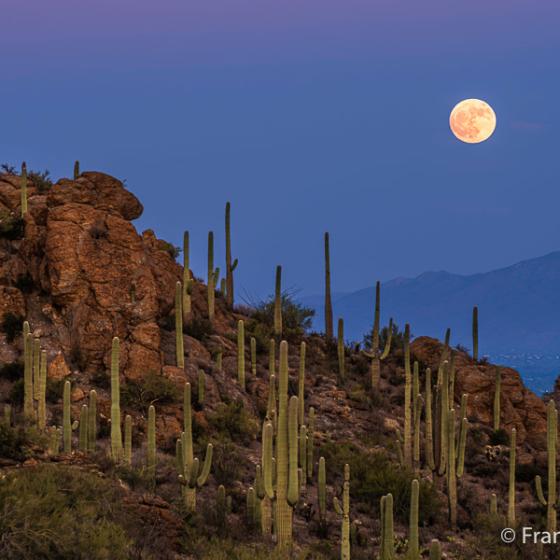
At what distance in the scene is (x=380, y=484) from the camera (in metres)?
16.2

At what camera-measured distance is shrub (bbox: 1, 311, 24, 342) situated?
19.1 meters

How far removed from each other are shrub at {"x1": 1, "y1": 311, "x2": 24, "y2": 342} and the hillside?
0.11ft

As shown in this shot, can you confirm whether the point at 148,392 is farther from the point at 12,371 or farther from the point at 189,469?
the point at 189,469

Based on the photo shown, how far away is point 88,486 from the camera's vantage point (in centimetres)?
1075

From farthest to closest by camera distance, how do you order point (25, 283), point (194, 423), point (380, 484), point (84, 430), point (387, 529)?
point (25, 283)
point (194, 423)
point (380, 484)
point (84, 430)
point (387, 529)

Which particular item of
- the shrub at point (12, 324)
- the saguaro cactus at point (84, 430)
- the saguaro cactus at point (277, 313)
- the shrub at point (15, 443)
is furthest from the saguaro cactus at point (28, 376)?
the saguaro cactus at point (277, 313)

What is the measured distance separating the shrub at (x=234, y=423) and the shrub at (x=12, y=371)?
4454 mm

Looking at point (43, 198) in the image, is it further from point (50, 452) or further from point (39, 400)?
point (50, 452)

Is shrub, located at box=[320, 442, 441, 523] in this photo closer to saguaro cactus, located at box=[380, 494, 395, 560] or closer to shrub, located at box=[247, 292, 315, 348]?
saguaro cactus, located at box=[380, 494, 395, 560]

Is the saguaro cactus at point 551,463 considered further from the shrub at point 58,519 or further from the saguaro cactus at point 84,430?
the saguaro cactus at point 84,430

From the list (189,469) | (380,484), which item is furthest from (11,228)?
(380,484)

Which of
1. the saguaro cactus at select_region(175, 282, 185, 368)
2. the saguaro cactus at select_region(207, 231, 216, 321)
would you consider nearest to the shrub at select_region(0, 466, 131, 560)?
the saguaro cactus at select_region(175, 282, 185, 368)

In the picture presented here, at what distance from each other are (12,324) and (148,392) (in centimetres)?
412

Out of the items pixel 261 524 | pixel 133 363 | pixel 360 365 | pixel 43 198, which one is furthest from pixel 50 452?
pixel 360 365
